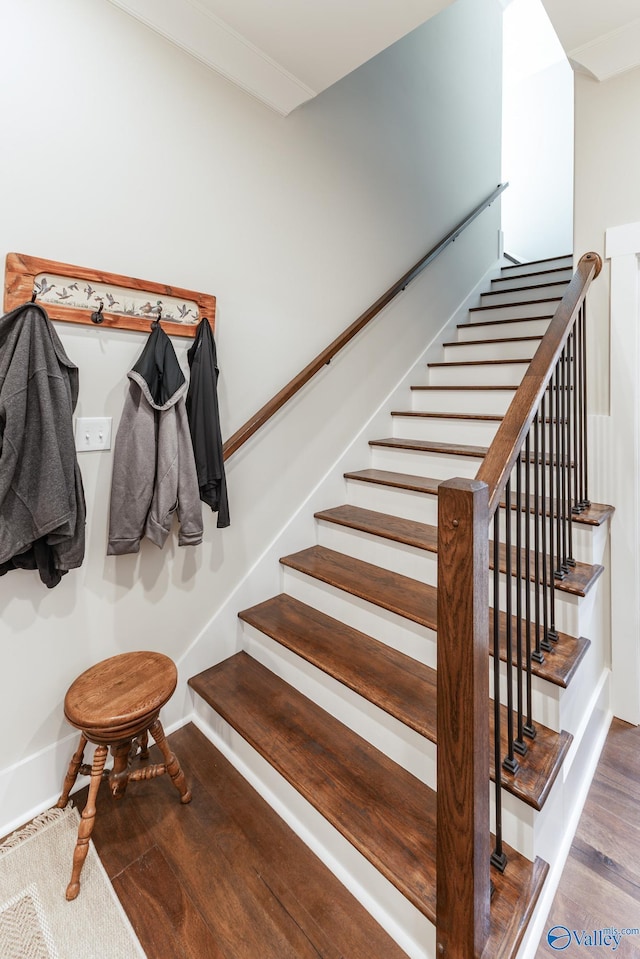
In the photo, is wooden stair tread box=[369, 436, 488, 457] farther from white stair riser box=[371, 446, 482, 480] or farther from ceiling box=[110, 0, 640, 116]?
ceiling box=[110, 0, 640, 116]

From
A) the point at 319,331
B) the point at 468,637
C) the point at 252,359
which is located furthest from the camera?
the point at 319,331

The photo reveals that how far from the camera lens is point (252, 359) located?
6.56 ft

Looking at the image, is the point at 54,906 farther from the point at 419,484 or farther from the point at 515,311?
the point at 515,311

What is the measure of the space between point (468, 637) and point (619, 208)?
75.8 inches

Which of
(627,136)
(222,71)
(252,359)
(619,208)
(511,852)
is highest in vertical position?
(222,71)

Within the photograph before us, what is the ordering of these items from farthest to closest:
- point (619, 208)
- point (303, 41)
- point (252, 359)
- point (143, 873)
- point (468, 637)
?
point (252, 359), point (619, 208), point (303, 41), point (143, 873), point (468, 637)

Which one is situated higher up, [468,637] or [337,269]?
Result: [337,269]

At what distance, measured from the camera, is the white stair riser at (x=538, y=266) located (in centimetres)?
352

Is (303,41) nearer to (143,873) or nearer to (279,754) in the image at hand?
(279,754)

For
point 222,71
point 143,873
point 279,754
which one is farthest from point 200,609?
point 222,71

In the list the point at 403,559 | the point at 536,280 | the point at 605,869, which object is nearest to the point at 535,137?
the point at 536,280

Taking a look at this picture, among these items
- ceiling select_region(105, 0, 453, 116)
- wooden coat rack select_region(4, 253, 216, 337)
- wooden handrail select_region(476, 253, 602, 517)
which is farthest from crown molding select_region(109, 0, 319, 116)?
wooden handrail select_region(476, 253, 602, 517)

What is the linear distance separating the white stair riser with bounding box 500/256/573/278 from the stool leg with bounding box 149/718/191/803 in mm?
3796

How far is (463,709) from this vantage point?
0.91 meters
